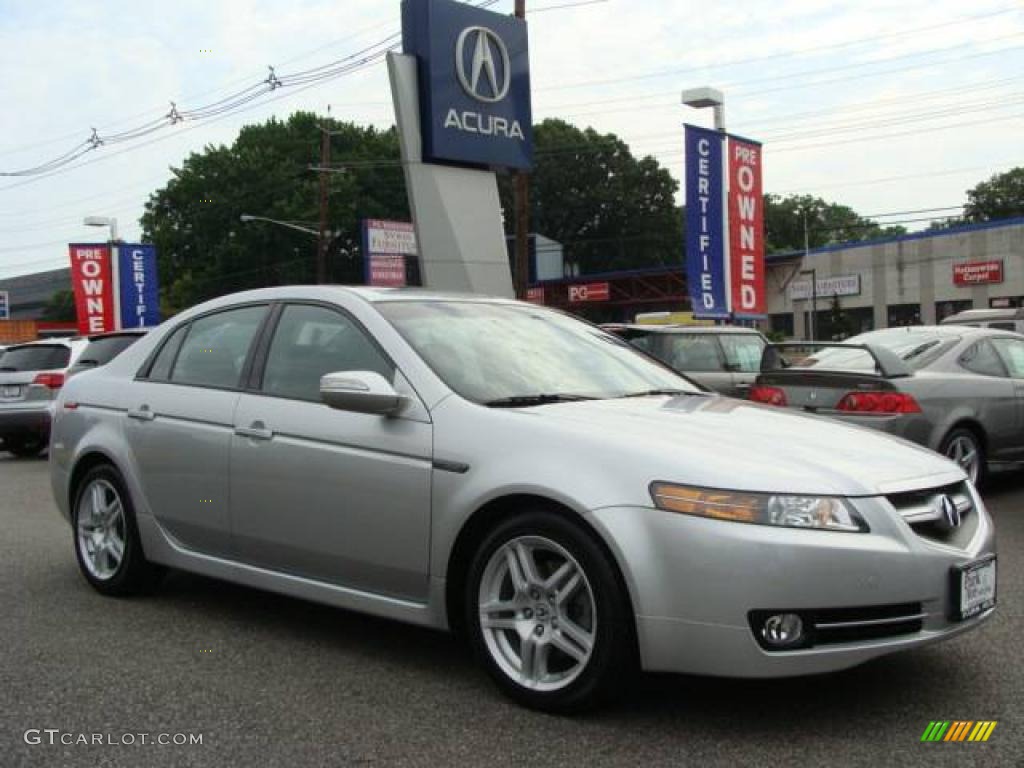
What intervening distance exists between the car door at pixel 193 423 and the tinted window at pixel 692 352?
6.89 m

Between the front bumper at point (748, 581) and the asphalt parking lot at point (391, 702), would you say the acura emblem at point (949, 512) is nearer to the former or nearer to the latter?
the front bumper at point (748, 581)

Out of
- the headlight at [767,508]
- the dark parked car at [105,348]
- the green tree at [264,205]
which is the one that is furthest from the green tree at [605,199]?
the headlight at [767,508]

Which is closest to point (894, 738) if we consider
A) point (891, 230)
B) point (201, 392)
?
point (201, 392)

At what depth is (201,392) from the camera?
498cm

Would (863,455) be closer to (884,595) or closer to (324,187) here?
(884,595)

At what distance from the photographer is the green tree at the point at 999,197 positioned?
8025 cm

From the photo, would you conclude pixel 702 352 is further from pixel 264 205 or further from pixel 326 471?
pixel 264 205

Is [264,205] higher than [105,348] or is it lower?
higher

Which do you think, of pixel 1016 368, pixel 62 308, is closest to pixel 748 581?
pixel 1016 368

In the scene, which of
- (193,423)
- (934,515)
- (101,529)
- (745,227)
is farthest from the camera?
(745,227)

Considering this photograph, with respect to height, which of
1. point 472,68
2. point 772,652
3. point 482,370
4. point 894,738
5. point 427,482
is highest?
point 472,68

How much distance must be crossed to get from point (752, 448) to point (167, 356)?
315cm

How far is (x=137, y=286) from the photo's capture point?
97.5ft

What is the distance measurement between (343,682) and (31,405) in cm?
1136
